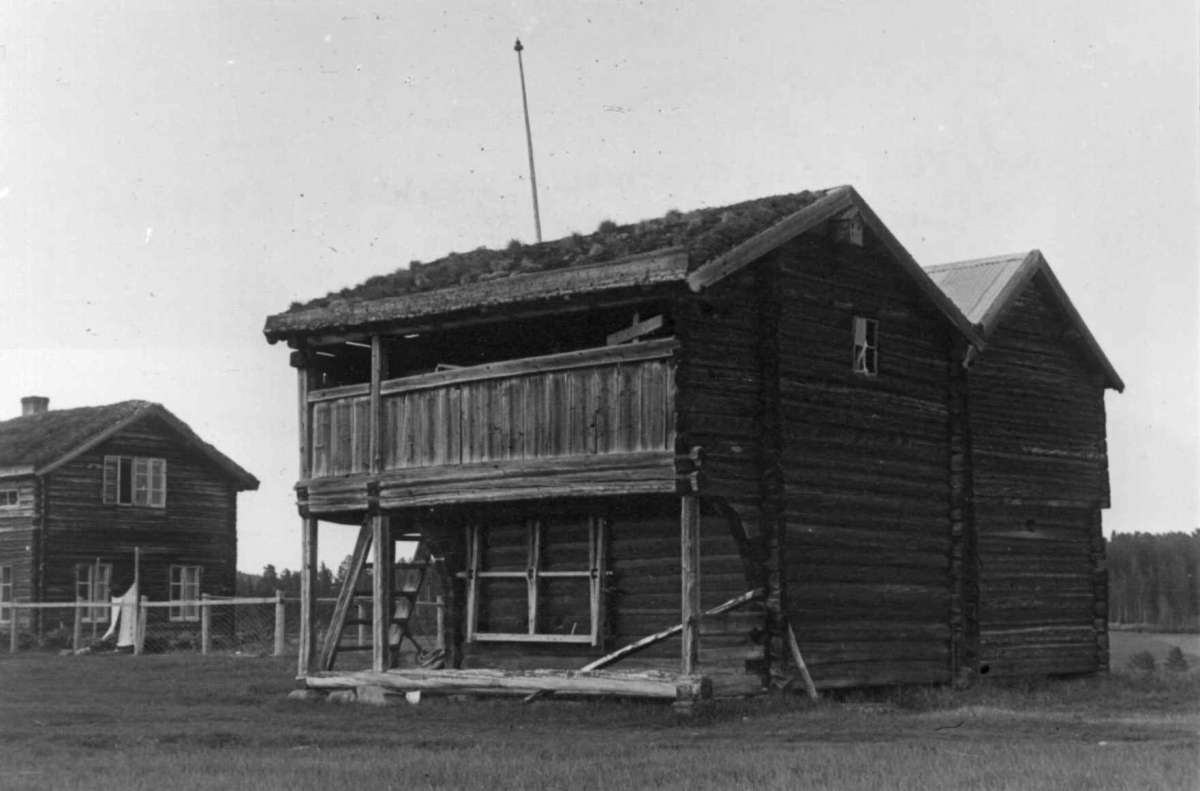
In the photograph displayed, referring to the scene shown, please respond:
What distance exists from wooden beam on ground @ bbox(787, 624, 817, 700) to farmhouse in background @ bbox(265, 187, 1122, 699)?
0.16 feet

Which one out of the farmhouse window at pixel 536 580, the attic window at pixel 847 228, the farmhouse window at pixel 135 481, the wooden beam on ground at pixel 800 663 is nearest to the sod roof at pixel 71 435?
the farmhouse window at pixel 135 481

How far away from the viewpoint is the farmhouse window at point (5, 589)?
143 ft

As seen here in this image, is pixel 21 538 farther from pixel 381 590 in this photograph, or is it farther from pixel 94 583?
pixel 381 590

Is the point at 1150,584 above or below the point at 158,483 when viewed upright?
below

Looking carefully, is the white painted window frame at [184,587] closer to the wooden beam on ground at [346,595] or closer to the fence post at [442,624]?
the fence post at [442,624]

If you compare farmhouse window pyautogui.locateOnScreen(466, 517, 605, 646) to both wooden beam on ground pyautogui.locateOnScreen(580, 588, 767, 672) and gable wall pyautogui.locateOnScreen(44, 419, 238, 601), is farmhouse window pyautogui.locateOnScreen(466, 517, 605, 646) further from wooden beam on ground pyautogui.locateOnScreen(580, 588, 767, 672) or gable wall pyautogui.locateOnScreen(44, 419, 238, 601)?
gable wall pyautogui.locateOnScreen(44, 419, 238, 601)

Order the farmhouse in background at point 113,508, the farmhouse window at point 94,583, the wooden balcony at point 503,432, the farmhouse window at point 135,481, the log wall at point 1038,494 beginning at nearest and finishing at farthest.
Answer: the wooden balcony at point 503,432, the log wall at point 1038,494, the farmhouse in background at point 113,508, the farmhouse window at point 94,583, the farmhouse window at point 135,481

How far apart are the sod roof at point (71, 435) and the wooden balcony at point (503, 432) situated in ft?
67.5

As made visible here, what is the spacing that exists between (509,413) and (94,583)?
80.8 feet

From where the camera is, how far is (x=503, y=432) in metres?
22.5

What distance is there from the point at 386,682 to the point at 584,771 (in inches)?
370

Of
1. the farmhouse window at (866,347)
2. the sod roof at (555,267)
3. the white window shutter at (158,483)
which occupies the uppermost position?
the sod roof at (555,267)

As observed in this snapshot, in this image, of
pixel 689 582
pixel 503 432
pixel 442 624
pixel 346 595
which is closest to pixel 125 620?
pixel 442 624

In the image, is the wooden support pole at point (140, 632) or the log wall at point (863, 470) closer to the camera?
the log wall at point (863, 470)
